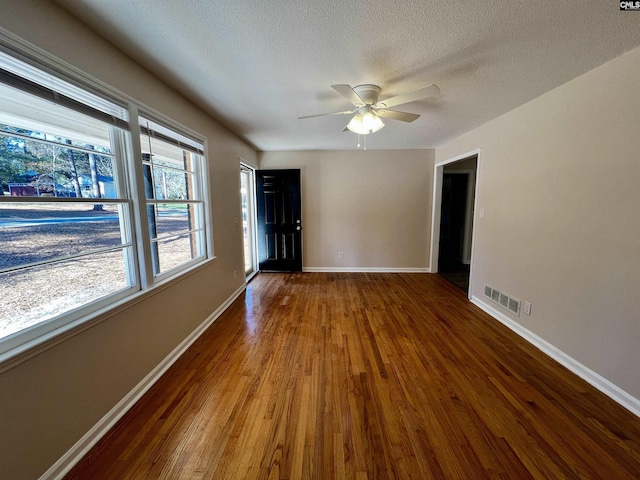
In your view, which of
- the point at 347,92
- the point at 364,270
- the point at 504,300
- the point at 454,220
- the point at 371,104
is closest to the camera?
the point at 347,92

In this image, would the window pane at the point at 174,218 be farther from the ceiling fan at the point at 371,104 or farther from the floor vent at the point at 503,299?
the floor vent at the point at 503,299

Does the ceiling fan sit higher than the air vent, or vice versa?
the ceiling fan

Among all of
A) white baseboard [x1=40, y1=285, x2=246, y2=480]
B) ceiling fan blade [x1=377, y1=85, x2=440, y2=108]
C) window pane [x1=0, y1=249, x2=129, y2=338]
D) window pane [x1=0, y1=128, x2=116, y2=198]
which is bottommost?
white baseboard [x1=40, y1=285, x2=246, y2=480]

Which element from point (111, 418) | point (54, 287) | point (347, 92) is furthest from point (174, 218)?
point (347, 92)

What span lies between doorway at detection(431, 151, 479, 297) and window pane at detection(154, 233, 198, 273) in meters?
4.07

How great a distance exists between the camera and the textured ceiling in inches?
49.4

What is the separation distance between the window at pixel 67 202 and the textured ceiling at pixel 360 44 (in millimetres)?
491

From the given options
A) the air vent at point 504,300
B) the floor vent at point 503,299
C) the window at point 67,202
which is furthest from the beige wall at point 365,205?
the window at point 67,202

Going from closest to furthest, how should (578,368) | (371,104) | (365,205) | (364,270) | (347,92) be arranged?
(347,92)
(578,368)
(371,104)
(365,205)
(364,270)

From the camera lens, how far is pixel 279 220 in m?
4.65

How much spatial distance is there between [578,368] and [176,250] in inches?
141

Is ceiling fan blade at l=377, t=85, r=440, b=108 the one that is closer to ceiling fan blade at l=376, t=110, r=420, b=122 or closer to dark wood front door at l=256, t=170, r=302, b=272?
ceiling fan blade at l=376, t=110, r=420, b=122

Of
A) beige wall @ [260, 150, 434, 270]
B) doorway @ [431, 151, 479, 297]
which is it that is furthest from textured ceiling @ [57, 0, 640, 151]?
doorway @ [431, 151, 479, 297]

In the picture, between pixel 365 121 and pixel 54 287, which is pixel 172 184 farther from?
pixel 365 121
